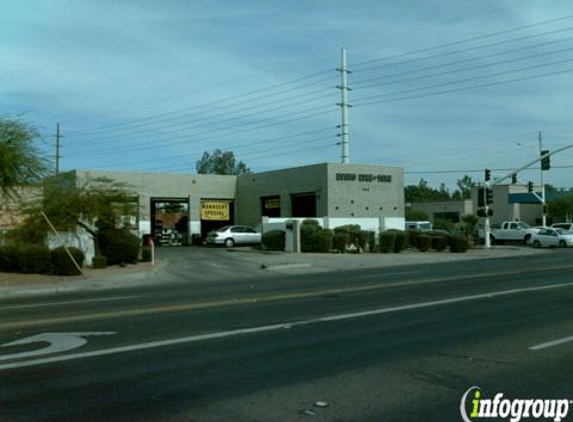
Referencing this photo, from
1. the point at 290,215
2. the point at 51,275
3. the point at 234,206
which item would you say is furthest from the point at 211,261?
the point at 234,206

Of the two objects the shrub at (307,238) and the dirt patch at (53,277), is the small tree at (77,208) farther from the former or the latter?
the shrub at (307,238)

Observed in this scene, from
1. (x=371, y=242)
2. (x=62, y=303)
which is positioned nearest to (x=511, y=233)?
(x=371, y=242)

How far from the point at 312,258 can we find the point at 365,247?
7.76m

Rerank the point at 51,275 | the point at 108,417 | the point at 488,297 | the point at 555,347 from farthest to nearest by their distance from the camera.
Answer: the point at 51,275
the point at 488,297
the point at 555,347
the point at 108,417

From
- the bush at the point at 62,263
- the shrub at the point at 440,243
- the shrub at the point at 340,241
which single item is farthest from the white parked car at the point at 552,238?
the bush at the point at 62,263

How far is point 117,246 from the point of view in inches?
1221

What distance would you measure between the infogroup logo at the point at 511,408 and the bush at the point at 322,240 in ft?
111

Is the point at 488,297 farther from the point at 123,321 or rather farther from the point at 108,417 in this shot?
the point at 108,417

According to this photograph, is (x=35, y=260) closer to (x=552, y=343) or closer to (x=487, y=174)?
(x=552, y=343)

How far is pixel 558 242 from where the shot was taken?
51938 millimetres

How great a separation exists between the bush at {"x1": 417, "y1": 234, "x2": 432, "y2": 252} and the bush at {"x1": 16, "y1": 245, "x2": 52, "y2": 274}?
82.5ft

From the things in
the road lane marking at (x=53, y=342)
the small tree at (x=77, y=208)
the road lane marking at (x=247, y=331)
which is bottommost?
the road lane marking at (x=53, y=342)

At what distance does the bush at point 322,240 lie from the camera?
4091 centimetres

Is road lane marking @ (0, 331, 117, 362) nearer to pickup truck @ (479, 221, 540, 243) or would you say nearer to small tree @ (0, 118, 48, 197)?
small tree @ (0, 118, 48, 197)
